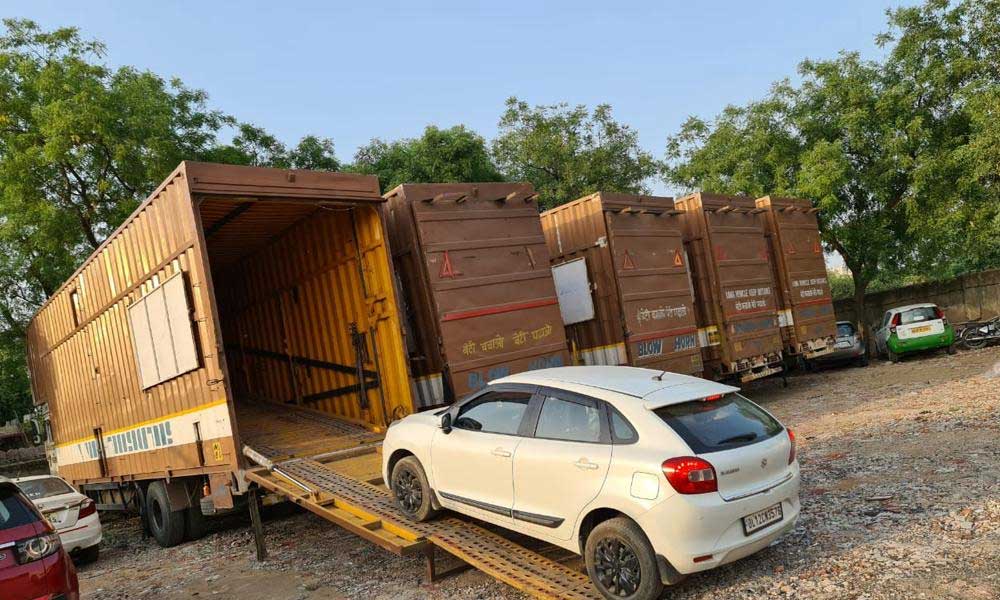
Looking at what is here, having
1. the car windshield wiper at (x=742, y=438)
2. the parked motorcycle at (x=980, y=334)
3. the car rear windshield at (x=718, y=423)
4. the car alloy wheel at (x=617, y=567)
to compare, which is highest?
the car rear windshield at (x=718, y=423)

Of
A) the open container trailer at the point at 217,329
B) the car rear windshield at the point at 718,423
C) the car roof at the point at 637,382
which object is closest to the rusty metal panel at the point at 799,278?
the open container trailer at the point at 217,329

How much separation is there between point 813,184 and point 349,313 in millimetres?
13411

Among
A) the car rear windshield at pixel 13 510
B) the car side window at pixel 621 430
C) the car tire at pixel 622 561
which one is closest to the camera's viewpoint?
the car tire at pixel 622 561

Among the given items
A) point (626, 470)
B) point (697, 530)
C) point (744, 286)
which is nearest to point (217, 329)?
point (626, 470)

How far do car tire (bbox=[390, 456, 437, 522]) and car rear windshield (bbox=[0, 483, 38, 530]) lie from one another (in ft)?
8.65

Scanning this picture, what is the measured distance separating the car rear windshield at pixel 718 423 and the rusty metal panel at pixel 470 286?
13.5 ft

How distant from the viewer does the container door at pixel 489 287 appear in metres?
8.36

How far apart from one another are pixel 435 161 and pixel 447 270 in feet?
42.8

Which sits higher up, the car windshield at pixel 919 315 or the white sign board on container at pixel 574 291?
the white sign board on container at pixel 574 291

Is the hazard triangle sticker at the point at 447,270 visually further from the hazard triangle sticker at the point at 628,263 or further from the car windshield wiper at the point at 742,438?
the car windshield wiper at the point at 742,438

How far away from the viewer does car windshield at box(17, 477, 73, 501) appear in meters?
8.77

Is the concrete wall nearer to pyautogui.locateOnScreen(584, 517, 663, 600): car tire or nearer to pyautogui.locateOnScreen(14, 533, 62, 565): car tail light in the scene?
pyautogui.locateOnScreen(584, 517, 663, 600): car tire

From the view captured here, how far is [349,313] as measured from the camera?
8.88 metres

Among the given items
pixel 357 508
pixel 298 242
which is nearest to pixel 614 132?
pixel 298 242
